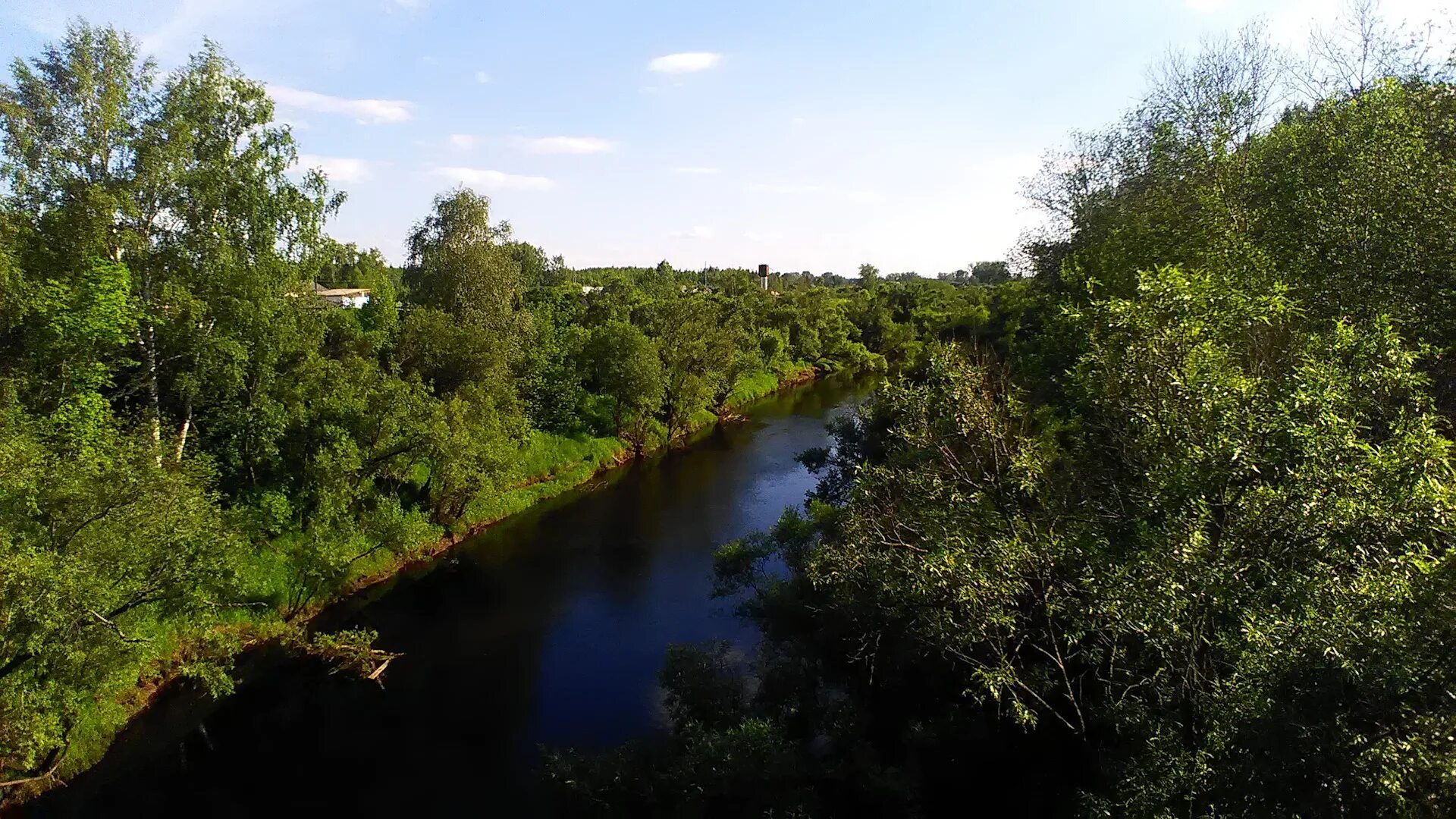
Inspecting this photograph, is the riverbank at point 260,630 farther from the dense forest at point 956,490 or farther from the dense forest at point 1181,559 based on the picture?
the dense forest at point 1181,559

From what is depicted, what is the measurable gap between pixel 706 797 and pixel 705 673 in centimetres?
311

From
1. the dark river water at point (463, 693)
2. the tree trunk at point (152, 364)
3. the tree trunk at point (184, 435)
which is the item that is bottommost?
the dark river water at point (463, 693)

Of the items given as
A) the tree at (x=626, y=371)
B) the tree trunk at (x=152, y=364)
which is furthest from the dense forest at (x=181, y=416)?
the tree at (x=626, y=371)

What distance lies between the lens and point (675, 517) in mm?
28922

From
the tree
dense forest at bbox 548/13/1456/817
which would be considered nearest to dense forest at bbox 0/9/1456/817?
dense forest at bbox 548/13/1456/817

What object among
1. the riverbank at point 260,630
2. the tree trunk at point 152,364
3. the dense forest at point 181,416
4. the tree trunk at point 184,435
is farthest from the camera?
the tree trunk at point 184,435

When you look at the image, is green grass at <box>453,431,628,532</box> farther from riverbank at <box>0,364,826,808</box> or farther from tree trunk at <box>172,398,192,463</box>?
tree trunk at <box>172,398,192,463</box>

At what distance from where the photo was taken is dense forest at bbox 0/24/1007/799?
39.9 ft

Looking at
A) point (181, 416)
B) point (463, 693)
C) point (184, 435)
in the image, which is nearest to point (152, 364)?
point (184, 435)

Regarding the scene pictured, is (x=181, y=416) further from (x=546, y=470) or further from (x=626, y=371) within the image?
(x=626, y=371)

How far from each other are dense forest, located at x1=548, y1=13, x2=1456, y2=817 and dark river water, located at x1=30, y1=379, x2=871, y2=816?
3233 millimetres

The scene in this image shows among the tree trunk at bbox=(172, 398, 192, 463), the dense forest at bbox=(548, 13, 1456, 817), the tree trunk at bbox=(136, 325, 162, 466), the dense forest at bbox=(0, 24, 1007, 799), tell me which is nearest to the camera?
the dense forest at bbox=(548, 13, 1456, 817)

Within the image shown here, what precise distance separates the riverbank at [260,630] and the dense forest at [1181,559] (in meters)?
8.95

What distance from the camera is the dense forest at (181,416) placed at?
39.9 feet
